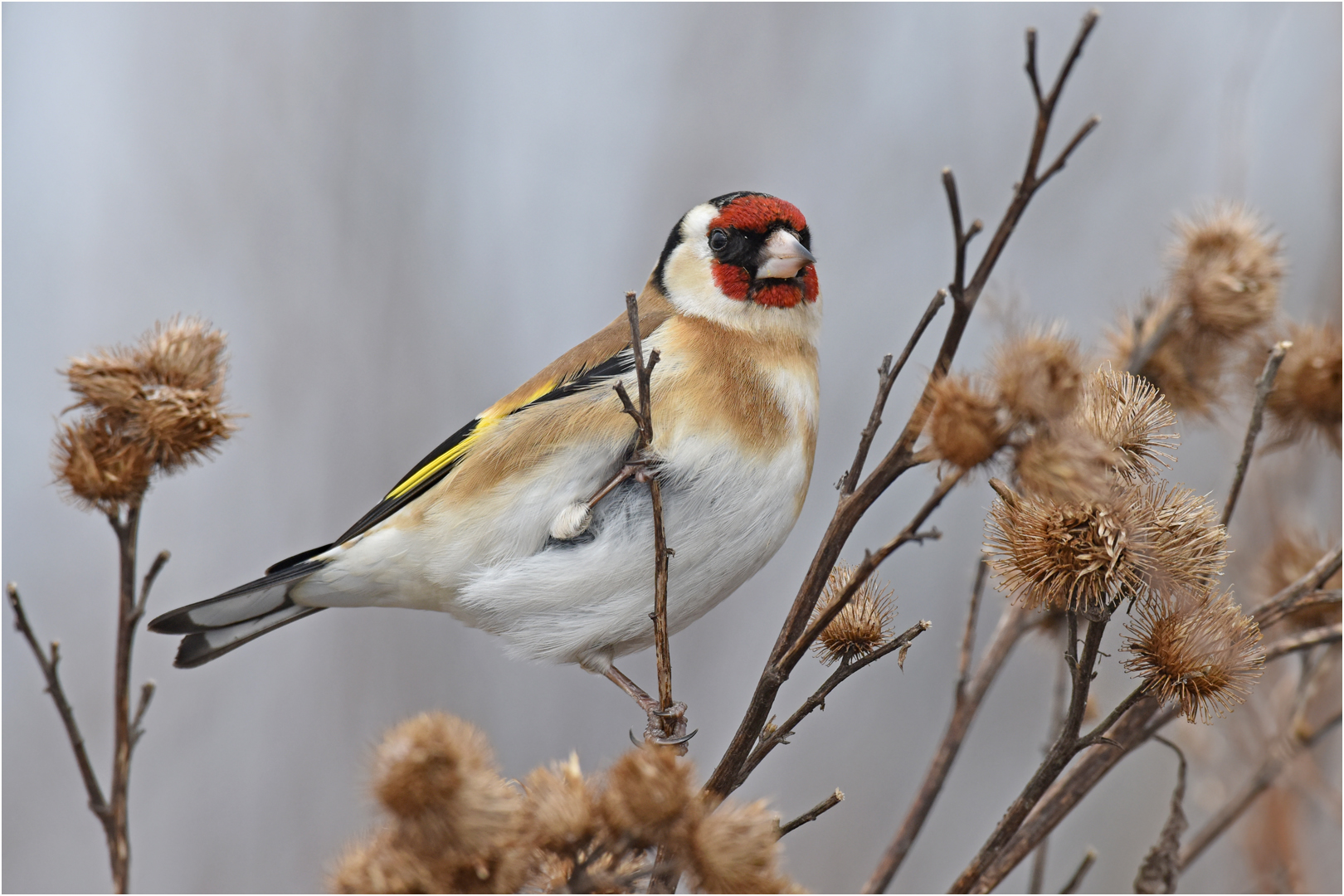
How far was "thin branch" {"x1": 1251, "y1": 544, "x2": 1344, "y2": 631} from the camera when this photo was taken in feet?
6.07

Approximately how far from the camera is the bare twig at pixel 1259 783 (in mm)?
1989

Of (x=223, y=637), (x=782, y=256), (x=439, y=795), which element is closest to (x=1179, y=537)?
(x=439, y=795)

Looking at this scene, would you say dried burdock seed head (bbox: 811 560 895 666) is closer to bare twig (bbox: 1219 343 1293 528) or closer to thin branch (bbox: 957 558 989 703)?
thin branch (bbox: 957 558 989 703)

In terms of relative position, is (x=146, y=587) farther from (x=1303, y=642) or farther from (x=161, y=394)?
(x=1303, y=642)

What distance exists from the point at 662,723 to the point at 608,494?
58 centimetres

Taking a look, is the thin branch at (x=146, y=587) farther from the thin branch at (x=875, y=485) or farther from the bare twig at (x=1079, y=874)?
the bare twig at (x=1079, y=874)

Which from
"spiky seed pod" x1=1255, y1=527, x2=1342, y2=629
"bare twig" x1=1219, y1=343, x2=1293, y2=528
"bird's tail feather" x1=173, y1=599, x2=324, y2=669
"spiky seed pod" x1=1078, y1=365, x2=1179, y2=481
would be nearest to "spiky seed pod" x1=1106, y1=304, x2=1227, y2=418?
"spiky seed pod" x1=1255, y1=527, x2=1342, y2=629

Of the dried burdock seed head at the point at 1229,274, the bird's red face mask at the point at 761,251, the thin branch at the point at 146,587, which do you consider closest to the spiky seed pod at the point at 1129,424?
the dried burdock seed head at the point at 1229,274

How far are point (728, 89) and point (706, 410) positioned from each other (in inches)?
138

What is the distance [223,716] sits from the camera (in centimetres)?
475

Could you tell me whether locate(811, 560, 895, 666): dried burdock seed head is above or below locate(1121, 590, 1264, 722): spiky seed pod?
above

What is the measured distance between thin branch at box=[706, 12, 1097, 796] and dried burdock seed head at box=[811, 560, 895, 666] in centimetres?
12

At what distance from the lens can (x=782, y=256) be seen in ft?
8.59

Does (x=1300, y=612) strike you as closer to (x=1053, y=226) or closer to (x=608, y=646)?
(x=608, y=646)
